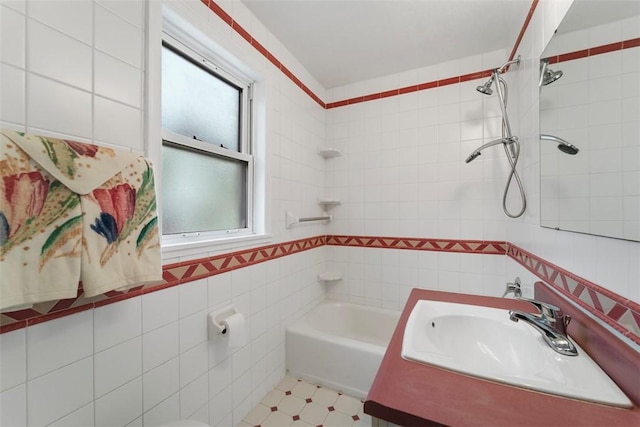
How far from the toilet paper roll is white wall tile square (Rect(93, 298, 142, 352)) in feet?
1.23

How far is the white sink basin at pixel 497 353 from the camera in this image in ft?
1.97

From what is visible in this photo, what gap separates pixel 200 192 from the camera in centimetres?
134

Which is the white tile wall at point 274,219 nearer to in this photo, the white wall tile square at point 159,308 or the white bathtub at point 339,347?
the white wall tile square at point 159,308

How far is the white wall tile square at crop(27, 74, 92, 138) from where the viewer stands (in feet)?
2.25

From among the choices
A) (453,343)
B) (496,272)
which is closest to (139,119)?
(453,343)

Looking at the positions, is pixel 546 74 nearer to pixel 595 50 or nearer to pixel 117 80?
pixel 595 50

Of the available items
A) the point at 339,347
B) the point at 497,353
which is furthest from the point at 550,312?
the point at 339,347

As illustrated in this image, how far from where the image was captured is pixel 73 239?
66cm

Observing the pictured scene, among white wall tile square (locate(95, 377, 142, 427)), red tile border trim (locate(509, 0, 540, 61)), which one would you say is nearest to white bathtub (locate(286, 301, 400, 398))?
white wall tile square (locate(95, 377, 142, 427))

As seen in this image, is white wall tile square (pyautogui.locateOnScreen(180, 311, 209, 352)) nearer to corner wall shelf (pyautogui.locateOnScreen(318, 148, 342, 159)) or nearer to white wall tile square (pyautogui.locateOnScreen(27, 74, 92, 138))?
white wall tile square (pyautogui.locateOnScreen(27, 74, 92, 138))

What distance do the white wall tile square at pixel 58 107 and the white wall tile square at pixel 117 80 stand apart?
6 centimetres

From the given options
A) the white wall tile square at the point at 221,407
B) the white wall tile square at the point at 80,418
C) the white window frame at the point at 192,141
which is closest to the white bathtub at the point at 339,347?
the white wall tile square at the point at 221,407

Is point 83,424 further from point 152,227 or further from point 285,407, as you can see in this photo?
point 285,407

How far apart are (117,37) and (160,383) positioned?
131 cm
